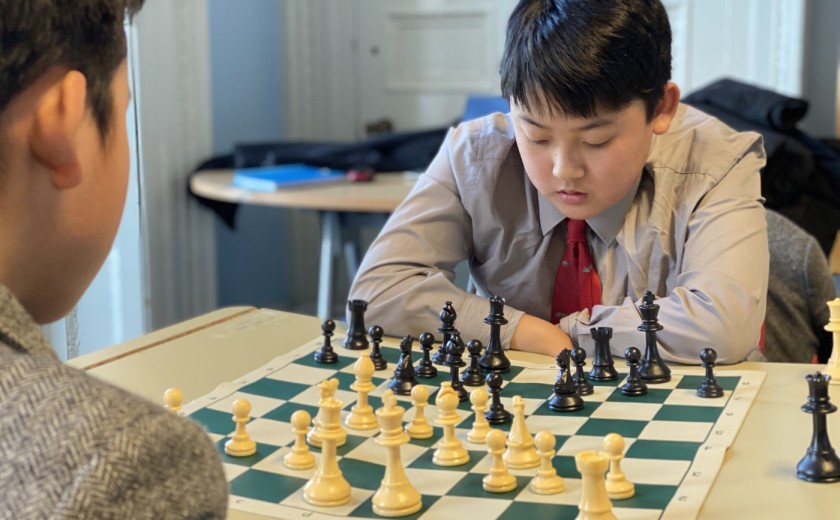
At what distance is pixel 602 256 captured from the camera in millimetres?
1758

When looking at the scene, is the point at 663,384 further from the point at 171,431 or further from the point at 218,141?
the point at 218,141

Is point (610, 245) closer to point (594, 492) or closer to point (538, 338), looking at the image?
point (538, 338)

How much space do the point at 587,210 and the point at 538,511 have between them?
30.7 inches

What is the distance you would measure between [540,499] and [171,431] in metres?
0.43

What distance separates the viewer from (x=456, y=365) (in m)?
1.37

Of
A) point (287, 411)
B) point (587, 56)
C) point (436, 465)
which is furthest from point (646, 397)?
point (587, 56)

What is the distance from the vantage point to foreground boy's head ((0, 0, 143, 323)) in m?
0.77

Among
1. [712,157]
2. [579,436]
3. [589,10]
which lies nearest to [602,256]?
[712,157]

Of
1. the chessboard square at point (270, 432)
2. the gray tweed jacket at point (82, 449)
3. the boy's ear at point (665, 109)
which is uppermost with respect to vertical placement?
the boy's ear at point (665, 109)

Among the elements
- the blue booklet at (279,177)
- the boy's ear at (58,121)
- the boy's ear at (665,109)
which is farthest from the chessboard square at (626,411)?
the blue booklet at (279,177)

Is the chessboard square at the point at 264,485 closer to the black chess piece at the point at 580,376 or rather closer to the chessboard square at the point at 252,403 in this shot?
the chessboard square at the point at 252,403

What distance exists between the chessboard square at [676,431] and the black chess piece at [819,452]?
0.12 meters

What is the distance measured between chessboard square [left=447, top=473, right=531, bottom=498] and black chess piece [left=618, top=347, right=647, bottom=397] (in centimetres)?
32

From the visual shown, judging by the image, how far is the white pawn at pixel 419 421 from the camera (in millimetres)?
1182
